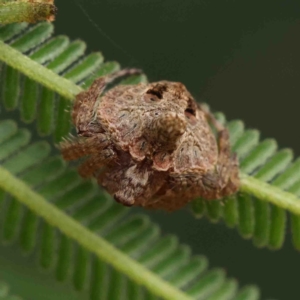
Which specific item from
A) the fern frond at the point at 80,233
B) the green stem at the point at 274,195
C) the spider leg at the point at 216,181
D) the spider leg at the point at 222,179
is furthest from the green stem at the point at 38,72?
the green stem at the point at 274,195

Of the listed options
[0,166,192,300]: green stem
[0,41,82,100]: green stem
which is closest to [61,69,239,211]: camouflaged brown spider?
[0,41,82,100]: green stem

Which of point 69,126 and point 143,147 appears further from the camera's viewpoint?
point 69,126

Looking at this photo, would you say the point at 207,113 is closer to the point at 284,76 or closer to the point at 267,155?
the point at 267,155

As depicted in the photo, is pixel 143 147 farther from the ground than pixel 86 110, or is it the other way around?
pixel 86 110

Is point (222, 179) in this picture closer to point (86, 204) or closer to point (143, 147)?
point (143, 147)

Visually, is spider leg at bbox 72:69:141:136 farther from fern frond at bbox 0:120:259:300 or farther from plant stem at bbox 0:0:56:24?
plant stem at bbox 0:0:56:24

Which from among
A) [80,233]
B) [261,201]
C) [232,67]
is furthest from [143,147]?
[232,67]

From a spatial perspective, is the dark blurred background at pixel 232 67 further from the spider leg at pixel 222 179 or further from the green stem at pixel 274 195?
the green stem at pixel 274 195
